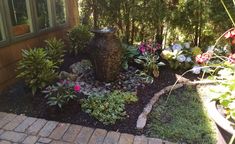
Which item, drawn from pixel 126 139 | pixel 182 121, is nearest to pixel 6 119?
pixel 126 139

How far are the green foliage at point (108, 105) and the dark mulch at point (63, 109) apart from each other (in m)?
0.06

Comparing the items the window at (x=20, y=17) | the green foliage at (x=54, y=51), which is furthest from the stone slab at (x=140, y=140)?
the window at (x=20, y=17)

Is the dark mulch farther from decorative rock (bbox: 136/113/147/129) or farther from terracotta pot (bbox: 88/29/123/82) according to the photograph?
terracotta pot (bbox: 88/29/123/82)

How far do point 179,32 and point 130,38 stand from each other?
112 centimetres

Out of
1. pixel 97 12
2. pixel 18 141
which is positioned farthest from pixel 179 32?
pixel 18 141

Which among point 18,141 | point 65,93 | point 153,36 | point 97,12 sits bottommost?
point 18,141

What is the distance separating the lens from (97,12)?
5.21 m

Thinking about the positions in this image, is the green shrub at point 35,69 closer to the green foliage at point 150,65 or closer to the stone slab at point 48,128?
the stone slab at point 48,128

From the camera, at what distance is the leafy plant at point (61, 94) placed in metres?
2.72

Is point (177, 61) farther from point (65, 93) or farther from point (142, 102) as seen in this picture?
point (65, 93)

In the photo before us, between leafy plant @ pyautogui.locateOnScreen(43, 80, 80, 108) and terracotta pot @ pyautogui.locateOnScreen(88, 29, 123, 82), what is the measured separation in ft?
2.22

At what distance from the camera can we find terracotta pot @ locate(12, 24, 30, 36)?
11.4 ft

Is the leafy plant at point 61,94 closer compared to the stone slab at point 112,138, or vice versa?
the stone slab at point 112,138

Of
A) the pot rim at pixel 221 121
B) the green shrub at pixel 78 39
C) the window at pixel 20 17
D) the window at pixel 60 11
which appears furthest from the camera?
the window at pixel 60 11
